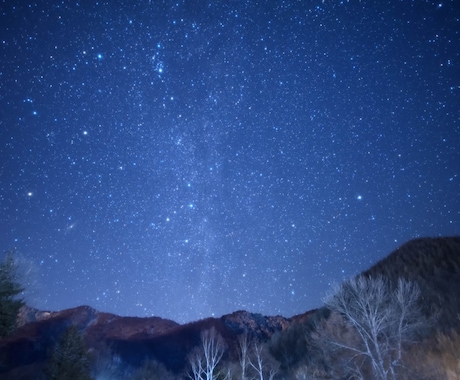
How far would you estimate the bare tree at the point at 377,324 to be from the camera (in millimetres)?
19891

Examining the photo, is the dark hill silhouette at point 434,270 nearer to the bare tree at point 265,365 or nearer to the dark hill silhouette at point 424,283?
the dark hill silhouette at point 424,283

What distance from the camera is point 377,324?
2188 cm

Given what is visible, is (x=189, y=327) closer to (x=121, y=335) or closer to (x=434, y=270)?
(x=121, y=335)

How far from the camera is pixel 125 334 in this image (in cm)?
5584

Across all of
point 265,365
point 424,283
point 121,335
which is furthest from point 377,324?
point 121,335

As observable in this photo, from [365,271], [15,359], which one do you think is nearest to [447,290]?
[365,271]

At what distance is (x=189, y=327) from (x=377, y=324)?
47.9 meters

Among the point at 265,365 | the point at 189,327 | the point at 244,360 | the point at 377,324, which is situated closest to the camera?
the point at 377,324

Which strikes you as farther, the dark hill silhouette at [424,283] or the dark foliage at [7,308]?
the dark hill silhouette at [424,283]

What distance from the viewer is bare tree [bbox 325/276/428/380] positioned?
783 inches

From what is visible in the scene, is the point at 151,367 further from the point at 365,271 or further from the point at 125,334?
the point at 365,271

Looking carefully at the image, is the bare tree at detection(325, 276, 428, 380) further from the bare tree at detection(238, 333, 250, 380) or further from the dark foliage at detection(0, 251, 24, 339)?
the dark foliage at detection(0, 251, 24, 339)

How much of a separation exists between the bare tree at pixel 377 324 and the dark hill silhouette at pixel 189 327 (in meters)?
3.10

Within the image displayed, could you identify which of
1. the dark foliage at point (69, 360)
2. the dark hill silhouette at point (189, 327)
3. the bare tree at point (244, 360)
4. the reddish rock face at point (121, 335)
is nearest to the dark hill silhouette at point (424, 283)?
the dark hill silhouette at point (189, 327)
